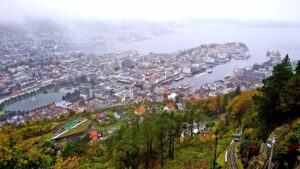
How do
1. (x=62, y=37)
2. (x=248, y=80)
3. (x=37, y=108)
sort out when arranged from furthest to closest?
(x=62, y=37)
(x=248, y=80)
(x=37, y=108)

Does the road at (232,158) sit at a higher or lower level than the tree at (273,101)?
lower

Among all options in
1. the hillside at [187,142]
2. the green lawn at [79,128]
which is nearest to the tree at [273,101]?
the hillside at [187,142]

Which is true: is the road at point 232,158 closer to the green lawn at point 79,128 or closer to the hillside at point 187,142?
the hillside at point 187,142

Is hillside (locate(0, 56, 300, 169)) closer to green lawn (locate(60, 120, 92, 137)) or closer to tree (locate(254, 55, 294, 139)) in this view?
tree (locate(254, 55, 294, 139))

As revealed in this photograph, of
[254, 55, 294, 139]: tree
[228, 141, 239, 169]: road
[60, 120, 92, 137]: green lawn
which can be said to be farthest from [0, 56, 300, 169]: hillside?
[60, 120, 92, 137]: green lawn

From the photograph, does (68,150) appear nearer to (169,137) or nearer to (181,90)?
(169,137)

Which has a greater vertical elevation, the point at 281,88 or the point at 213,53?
the point at 281,88

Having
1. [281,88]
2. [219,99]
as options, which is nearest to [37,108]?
[219,99]

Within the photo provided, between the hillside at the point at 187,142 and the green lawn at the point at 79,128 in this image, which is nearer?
the hillside at the point at 187,142

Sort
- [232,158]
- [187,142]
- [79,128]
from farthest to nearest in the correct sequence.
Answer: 1. [79,128]
2. [187,142]
3. [232,158]

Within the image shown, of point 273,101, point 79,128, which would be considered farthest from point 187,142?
point 79,128

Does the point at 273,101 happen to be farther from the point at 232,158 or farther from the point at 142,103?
the point at 142,103
